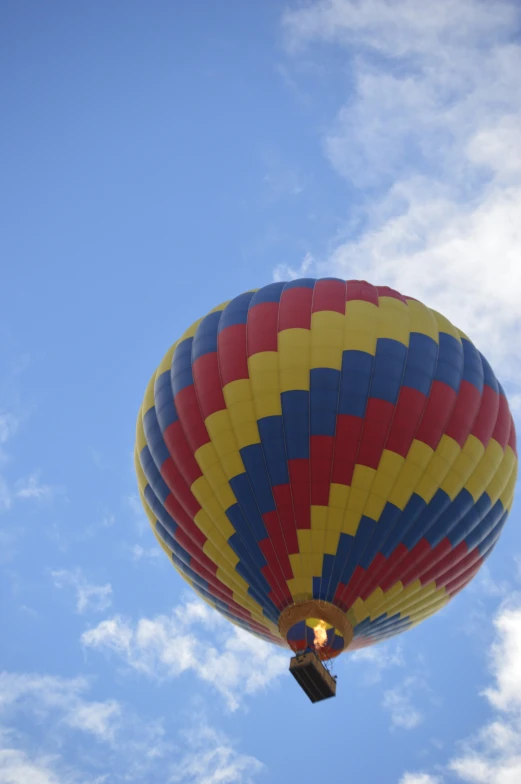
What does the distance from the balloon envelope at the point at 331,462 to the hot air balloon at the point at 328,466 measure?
0.09 ft

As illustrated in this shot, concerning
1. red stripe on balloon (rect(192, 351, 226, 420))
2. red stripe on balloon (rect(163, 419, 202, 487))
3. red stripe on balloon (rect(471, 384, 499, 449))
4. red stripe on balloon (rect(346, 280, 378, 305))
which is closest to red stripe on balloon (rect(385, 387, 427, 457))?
red stripe on balloon (rect(471, 384, 499, 449))

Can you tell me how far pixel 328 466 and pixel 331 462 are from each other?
0.09 m

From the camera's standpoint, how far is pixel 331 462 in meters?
15.1

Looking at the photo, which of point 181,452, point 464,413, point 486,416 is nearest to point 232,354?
point 181,452

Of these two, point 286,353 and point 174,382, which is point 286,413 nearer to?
point 286,353

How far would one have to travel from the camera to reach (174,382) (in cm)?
1712

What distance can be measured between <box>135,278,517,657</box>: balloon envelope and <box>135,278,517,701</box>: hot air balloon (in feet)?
0.09

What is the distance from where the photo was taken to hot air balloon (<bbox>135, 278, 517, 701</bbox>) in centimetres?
1500

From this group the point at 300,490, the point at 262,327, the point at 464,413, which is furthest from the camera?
the point at 262,327

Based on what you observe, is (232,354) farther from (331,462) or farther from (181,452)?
(331,462)

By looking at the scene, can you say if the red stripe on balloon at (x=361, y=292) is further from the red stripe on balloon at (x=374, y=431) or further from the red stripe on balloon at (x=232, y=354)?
the red stripe on balloon at (x=374, y=431)

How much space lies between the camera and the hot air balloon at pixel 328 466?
1500 centimetres

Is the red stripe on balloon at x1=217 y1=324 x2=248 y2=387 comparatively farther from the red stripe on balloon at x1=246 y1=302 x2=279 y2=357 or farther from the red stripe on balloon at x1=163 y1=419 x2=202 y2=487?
the red stripe on balloon at x1=163 y1=419 x2=202 y2=487

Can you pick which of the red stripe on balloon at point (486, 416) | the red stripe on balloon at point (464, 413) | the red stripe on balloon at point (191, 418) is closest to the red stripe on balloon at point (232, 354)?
the red stripe on balloon at point (191, 418)
